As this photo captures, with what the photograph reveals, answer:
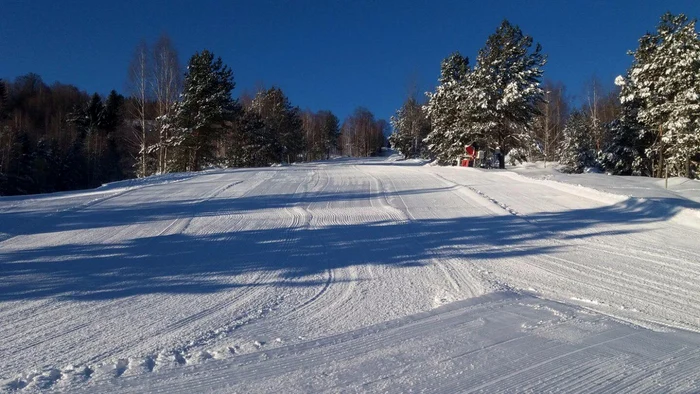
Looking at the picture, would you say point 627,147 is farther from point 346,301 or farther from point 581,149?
point 346,301

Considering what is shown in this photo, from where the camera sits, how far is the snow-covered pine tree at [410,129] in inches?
2346

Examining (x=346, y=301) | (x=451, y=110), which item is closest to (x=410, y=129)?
(x=451, y=110)

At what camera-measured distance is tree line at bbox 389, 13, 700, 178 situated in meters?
27.0

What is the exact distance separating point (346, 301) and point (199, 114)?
29238mm

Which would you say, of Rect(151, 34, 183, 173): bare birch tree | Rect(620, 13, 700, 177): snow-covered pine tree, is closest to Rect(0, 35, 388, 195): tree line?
Rect(151, 34, 183, 173): bare birch tree

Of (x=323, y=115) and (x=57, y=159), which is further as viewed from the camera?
(x=323, y=115)

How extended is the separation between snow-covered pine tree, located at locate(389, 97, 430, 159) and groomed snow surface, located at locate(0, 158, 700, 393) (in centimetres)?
4974

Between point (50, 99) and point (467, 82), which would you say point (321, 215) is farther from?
point (50, 99)

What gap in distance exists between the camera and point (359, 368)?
3.23 m

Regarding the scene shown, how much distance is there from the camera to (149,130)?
112ft

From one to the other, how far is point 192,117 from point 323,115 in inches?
2661

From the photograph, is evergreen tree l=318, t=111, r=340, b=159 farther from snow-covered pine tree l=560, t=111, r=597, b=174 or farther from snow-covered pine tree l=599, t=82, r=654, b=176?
snow-covered pine tree l=599, t=82, r=654, b=176

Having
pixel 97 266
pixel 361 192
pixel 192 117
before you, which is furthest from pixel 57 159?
pixel 97 266

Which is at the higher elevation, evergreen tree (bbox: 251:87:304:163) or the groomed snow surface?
evergreen tree (bbox: 251:87:304:163)
